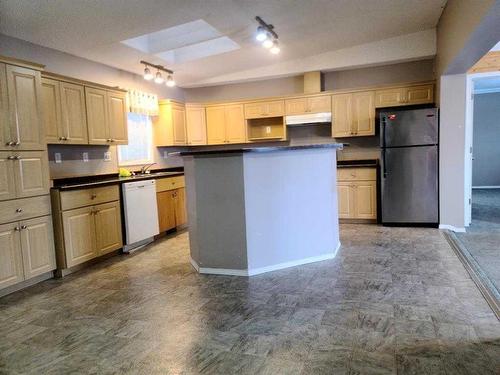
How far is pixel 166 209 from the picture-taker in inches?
210

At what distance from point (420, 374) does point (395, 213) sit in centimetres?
375

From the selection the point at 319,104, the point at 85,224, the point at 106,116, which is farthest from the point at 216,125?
the point at 85,224

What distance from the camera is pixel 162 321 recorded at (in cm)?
257

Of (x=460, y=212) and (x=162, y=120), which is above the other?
(x=162, y=120)

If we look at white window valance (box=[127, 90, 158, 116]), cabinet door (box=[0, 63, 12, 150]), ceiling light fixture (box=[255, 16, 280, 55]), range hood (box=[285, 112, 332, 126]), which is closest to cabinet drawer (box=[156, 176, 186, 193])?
white window valance (box=[127, 90, 158, 116])

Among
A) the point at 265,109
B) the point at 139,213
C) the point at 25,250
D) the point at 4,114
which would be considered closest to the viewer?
the point at 4,114

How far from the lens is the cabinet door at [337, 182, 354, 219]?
5.70 meters

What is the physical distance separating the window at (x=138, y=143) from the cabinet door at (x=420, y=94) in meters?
4.15

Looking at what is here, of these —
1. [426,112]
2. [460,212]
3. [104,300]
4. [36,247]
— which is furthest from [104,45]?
[460,212]

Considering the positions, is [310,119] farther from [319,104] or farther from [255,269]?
[255,269]

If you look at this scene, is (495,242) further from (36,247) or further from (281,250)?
(36,247)

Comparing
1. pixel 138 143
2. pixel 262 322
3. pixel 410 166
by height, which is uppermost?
pixel 138 143

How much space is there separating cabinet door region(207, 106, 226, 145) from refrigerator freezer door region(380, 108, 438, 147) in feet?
9.09

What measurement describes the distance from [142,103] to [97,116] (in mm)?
1225
